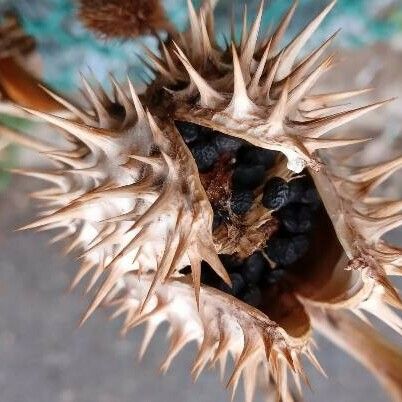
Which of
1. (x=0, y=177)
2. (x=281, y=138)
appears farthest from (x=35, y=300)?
(x=281, y=138)

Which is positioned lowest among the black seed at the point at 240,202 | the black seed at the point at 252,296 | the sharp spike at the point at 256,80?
the black seed at the point at 252,296

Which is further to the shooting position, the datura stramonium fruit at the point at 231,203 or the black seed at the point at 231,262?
the black seed at the point at 231,262

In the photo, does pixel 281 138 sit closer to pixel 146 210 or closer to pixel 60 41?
pixel 146 210

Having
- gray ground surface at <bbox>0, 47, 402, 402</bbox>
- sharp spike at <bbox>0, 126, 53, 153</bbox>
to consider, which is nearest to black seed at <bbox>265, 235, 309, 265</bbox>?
sharp spike at <bbox>0, 126, 53, 153</bbox>

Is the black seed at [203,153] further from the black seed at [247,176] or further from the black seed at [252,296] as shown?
the black seed at [252,296]

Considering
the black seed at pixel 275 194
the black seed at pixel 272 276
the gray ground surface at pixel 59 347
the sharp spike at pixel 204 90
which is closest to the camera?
the sharp spike at pixel 204 90

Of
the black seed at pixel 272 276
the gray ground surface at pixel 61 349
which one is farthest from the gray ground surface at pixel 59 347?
the black seed at pixel 272 276

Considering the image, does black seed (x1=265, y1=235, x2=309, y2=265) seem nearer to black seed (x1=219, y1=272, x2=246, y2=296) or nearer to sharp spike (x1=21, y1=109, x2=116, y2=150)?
black seed (x1=219, y1=272, x2=246, y2=296)
